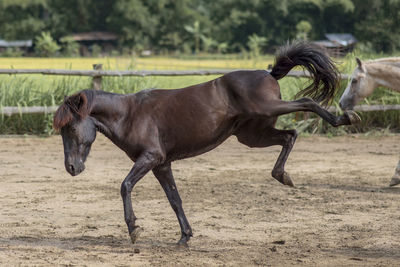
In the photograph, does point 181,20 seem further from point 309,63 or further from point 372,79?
point 309,63

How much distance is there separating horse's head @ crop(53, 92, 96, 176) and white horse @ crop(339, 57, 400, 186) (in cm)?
435

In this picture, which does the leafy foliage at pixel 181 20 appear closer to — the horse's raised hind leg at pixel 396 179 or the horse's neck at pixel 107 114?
the horse's raised hind leg at pixel 396 179

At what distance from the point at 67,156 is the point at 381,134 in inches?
361

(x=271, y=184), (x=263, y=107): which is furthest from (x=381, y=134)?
Answer: (x=263, y=107)

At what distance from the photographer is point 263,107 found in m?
5.29

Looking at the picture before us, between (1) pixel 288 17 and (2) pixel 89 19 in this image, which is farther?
(2) pixel 89 19

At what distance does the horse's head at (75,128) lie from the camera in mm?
5082

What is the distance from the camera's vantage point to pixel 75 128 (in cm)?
512

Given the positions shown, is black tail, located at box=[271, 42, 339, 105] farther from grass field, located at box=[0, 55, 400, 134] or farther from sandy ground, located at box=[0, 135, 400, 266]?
grass field, located at box=[0, 55, 400, 134]

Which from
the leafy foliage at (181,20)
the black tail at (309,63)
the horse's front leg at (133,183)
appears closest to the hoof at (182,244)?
the horse's front leg at (133,183)

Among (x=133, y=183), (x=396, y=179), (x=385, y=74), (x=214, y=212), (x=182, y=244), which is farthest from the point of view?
(x=385, y=74)

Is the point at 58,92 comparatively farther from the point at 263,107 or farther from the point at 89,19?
the point at 89,19

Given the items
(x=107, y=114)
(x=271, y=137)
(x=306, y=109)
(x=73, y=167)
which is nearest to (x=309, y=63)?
(x=306, y=109)

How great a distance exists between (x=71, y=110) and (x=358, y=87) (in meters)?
5.40
